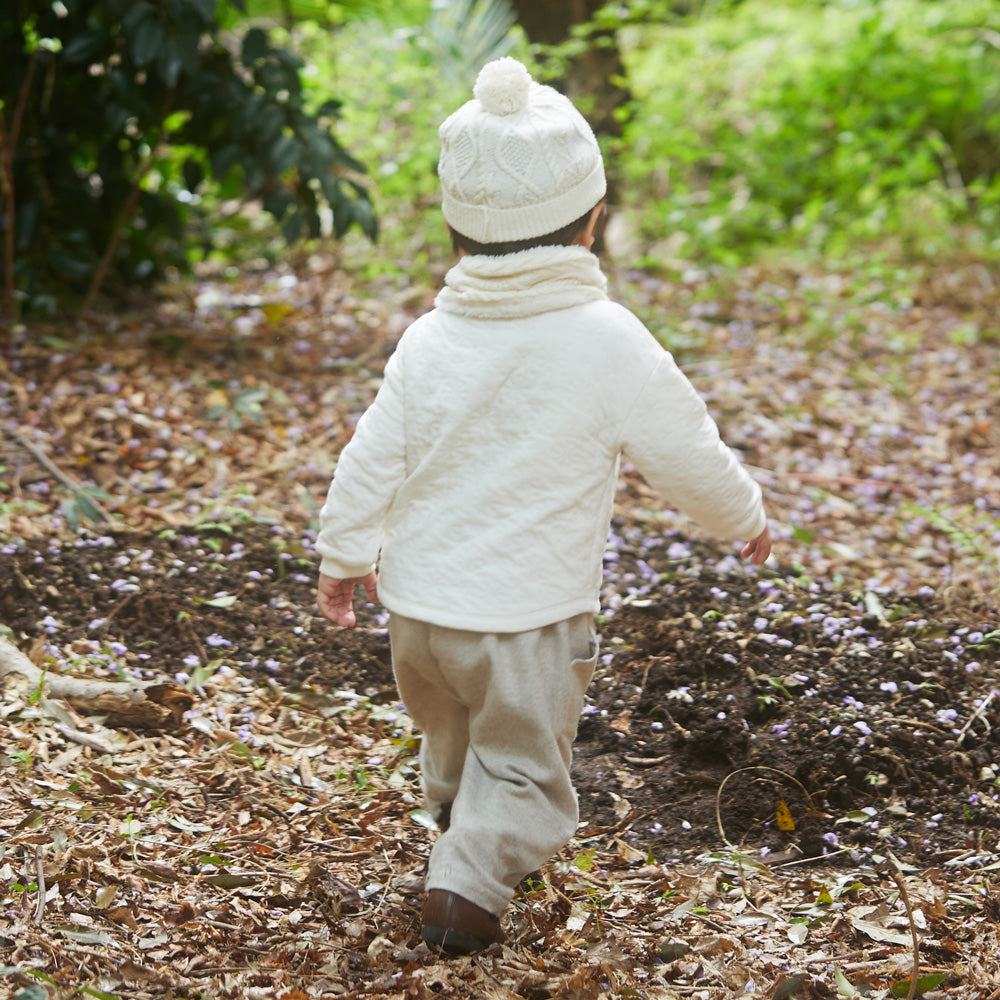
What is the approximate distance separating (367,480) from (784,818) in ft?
4.01

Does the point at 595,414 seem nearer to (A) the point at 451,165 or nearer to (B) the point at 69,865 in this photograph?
(A) the point at 451,165

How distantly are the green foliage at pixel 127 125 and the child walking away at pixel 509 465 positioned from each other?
260 cm

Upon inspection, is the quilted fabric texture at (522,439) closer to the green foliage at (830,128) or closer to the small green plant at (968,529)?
the small green plant at (968,529)

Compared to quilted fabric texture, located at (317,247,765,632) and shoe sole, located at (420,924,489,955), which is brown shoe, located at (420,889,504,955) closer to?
shoe sole, located at (420,924,489,955)

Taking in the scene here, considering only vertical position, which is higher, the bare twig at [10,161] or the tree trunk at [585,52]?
the tree trunk at [585,52]

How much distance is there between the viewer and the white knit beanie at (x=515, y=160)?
5.82 feet

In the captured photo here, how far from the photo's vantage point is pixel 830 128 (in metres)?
8.01

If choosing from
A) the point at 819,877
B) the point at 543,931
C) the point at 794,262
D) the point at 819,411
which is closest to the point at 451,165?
the point at 543,931

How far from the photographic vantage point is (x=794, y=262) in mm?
6781

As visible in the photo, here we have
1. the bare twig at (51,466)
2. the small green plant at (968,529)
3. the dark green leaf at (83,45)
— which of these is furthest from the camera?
the dark green leaf at (83,45)

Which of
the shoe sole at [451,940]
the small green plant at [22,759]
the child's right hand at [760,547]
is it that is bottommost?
the small green plant at [22,759]

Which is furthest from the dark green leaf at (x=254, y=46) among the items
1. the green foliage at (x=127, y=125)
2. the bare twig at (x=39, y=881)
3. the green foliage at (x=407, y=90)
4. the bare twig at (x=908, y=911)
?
the bare twig at (x=908, y=911)

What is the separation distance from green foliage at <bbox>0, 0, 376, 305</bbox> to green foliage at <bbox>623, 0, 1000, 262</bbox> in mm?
2880

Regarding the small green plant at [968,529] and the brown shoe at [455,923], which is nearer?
the brown shoe at [455,923]
